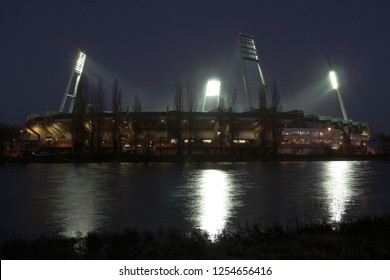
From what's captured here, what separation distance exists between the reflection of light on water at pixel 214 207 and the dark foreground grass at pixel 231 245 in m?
1.26

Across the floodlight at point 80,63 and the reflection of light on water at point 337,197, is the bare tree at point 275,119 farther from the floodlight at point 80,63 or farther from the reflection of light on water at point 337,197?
the floodlight at point 80,63

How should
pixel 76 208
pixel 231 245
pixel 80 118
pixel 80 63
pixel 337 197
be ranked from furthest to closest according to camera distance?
1. pixel 80 63
2. pixel 80 118
3. pixel 337 197
4. pixel 76 208
5. pixel 231 245

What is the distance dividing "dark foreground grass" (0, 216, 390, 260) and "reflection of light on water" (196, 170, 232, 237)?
4.13ft

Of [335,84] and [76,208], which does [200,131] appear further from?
[76,208]

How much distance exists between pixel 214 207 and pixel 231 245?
5.87 meters

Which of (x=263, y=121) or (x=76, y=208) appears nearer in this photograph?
(x=76, y=208)

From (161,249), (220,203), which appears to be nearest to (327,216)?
(220,203)

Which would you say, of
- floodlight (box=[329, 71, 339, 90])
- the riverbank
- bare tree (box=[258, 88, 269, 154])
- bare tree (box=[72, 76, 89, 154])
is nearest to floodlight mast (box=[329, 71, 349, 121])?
floodlight (box=[329, 71, 339, 90])

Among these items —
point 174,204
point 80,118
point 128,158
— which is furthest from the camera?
point 80,118

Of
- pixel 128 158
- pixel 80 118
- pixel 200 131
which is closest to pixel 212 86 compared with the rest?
pixel 200 131

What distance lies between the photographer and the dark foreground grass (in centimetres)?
630

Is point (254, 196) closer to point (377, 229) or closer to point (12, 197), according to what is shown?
point (377, 229)

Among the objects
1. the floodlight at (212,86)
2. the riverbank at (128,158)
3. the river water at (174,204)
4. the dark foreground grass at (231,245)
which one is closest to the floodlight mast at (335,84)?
the floodlight at (212,86)

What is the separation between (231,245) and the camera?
6.84m
